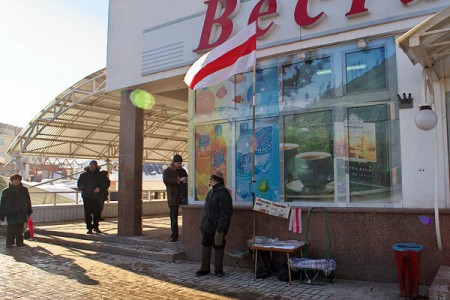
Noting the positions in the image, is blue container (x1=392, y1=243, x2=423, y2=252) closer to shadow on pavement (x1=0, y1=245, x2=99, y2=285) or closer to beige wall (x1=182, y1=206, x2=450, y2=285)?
beige wall (x1=182, y1=206, x2=450, y2=285)

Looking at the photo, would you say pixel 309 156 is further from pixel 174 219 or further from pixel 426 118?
pixel 174 219

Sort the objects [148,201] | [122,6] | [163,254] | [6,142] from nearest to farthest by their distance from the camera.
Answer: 1. [163,254]
2. [122,6]
3. [148,201]
4. [6,142]

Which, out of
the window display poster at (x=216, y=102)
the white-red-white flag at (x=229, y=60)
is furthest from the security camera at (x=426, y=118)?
the window display poster at (x=216, y=102)

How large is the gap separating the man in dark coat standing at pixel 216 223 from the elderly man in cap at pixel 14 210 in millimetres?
5598

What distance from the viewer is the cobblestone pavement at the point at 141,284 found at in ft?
18.8

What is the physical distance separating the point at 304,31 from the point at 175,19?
3.31 meters

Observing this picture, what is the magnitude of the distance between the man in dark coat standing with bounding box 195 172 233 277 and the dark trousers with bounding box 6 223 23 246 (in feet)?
18.3

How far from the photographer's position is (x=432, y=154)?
6016 millimetres

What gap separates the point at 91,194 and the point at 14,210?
189 centimetres

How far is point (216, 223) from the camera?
6.90 metres

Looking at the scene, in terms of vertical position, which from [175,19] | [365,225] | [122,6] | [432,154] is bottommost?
[365,225]

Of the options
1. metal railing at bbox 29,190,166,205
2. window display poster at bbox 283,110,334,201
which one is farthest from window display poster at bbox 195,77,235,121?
metal railing at bbox 29,190,166,205

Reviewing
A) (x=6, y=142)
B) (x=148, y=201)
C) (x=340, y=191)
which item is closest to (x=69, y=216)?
(x=148, y=201)

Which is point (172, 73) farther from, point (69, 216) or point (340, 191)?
point (69, 216)
